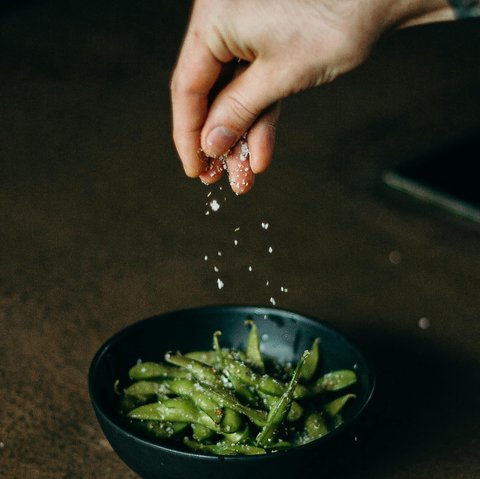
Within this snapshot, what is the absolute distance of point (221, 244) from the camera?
1.65 meters

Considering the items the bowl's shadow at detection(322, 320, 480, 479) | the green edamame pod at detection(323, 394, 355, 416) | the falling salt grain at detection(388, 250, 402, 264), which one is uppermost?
the green edamame pod at detection(323, 394, 355, 416)

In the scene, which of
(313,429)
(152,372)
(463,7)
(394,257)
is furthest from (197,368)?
→ (394,257)

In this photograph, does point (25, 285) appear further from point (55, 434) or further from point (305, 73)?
point (305, 73)

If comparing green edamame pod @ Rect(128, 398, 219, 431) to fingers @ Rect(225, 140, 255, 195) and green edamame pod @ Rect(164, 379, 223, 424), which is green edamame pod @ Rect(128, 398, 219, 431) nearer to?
green edamame pod @ Rect(164, 379, 223, 424)

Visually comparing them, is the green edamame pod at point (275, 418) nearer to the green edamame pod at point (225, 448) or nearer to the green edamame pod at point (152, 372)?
the green edamame pod at point (225, 448)

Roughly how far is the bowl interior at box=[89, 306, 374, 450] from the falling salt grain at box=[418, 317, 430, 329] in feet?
1.07

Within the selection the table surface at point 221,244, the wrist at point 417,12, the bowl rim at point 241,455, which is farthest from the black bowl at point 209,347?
the wrist at point 417,12

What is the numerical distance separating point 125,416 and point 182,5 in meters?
2.47

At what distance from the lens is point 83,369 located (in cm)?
129

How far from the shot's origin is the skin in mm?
849

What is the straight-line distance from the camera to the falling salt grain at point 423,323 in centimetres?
142

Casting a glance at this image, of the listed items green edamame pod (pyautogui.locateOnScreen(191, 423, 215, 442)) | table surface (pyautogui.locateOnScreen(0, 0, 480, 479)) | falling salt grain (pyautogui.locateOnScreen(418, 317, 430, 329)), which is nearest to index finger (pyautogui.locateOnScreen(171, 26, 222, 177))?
green edamame pod (pyautogui.locateOnScreen(191, 423, 215, 442))

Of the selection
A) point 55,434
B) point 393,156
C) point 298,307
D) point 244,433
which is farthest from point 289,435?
point 393,156

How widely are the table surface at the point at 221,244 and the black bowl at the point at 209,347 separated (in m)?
0.11
